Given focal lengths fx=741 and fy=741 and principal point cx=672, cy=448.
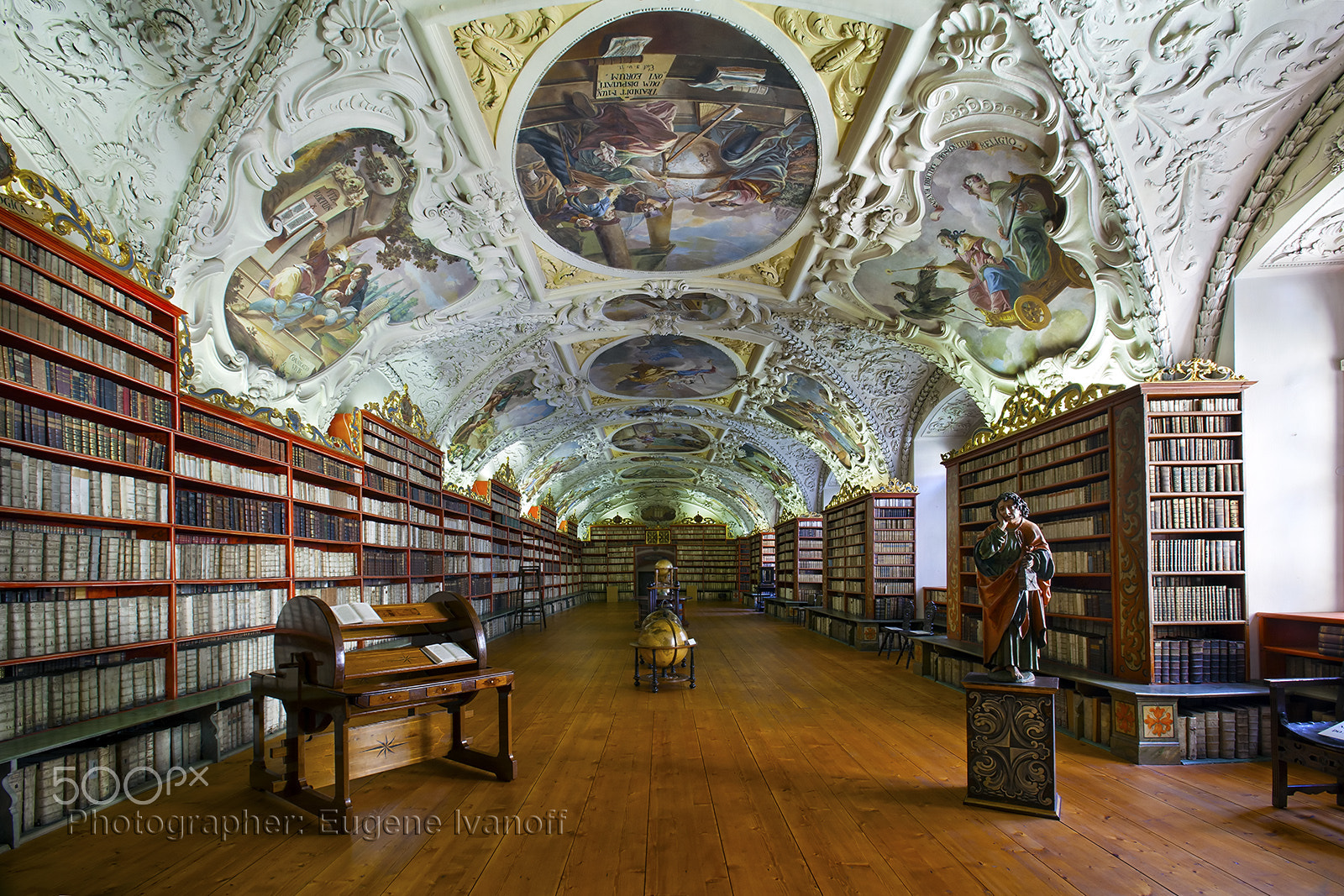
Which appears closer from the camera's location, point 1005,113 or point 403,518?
point 1005,113

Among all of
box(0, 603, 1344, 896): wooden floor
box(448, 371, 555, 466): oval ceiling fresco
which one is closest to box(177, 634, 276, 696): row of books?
box(0, 603, 1344, 896): wooden floor

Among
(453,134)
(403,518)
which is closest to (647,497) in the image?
(403,518)

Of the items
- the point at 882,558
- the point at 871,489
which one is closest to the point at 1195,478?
the point at 871,489

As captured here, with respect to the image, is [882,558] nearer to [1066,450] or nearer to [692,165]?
[1066,450]

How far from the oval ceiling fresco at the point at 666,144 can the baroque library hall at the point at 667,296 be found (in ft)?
0.17

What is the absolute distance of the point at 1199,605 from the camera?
6344 millimetres

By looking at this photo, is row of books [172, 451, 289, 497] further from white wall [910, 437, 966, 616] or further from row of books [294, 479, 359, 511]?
white wall [910, 437, 966, 616]

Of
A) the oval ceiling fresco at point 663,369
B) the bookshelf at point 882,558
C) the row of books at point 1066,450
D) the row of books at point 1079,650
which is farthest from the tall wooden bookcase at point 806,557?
the row of books at point 1079,650

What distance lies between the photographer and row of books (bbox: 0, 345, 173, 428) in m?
4.39

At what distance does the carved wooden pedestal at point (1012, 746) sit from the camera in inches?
183

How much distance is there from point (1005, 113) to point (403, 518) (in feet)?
32.1

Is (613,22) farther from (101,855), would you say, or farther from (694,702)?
(694,702)

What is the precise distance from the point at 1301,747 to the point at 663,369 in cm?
1143

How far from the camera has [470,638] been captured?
5602mm
